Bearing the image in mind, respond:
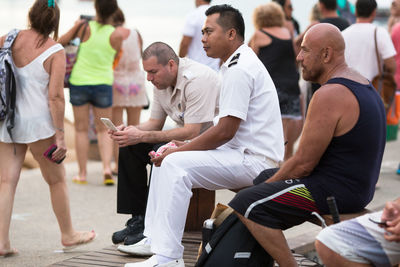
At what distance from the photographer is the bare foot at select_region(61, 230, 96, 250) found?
5684 millimetres

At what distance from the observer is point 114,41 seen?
793 cm

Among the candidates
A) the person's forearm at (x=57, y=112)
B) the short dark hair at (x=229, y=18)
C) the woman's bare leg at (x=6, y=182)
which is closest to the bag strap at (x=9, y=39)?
the person's forearm at (x=57, y=112)

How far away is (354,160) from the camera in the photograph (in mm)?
3773

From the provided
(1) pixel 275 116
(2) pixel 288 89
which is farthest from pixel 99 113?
(1) pixel 275 116

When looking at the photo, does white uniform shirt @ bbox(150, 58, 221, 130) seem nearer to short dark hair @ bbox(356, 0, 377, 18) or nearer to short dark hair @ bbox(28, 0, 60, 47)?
short dark hair @ bbox(28, 0, 60, 47)

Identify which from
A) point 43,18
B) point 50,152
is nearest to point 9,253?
point 50,152

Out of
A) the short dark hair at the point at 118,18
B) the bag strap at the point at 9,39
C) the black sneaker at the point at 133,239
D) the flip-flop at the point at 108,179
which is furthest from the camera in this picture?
the flip-flop at the point at 108,179

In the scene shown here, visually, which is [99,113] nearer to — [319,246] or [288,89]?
[288,89]

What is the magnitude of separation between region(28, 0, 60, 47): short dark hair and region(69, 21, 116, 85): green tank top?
248cm

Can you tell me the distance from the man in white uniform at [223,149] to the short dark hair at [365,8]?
298cm

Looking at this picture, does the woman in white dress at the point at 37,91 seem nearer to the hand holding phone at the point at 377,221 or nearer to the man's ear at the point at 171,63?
the man's ear at the point at 171,63

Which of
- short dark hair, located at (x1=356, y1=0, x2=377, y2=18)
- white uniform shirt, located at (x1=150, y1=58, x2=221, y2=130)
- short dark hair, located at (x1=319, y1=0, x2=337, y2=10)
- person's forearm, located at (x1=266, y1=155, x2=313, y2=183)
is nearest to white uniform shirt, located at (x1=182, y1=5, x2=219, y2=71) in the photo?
short dark hair, located at (x1=319, y1=0, x2=337, y2=10)

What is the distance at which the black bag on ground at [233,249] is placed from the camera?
3.99 metres

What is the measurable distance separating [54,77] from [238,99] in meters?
1.60
